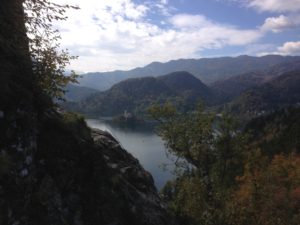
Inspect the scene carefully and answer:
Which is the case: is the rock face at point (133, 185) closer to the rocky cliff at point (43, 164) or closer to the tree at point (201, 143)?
the rocky cliff at point (43, 164)

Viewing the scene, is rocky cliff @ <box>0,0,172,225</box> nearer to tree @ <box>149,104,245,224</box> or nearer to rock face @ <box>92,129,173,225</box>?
rock face @ <box>92,129,173,225</box>

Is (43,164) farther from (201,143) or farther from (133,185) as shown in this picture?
(201,143)

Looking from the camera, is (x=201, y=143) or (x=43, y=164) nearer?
(x=43, y=164)

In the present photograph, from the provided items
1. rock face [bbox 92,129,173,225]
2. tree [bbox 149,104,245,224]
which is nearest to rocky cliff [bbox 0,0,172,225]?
rock face [bbox 92,129,173,225]

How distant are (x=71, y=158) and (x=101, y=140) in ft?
21.8

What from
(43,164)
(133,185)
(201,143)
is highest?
(43,164)

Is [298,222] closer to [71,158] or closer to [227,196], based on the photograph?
[227,196]

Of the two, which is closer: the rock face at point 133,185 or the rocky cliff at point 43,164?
the rocky cliff at point 43,164

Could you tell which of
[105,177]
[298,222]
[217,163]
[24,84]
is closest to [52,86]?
[24,84]

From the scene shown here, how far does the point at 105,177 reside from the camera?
51.3 ft

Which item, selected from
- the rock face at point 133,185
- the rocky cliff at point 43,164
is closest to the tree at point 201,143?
the rock face at point 133,185

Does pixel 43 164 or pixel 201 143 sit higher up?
pixel 43 164

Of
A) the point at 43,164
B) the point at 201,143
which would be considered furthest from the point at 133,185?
the point at 201,143

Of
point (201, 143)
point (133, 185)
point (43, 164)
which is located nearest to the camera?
point (43, 164)
